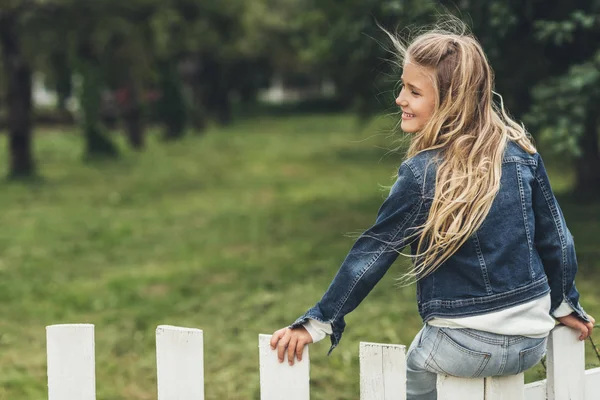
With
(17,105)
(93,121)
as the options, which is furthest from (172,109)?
(17,105)

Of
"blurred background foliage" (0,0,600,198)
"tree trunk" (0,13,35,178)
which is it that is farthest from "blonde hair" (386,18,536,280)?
"tree trunk" (0,13,35,178)

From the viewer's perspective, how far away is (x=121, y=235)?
9375 mm

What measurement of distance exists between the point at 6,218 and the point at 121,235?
1.98 metres

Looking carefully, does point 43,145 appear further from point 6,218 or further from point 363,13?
point 363,13

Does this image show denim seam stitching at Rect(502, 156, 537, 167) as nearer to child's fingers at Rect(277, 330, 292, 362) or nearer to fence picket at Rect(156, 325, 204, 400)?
child's fingers at Rect(277, 330, 292, 362)

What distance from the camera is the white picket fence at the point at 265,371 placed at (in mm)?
2291

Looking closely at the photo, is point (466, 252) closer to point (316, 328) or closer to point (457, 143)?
point (457, 143)

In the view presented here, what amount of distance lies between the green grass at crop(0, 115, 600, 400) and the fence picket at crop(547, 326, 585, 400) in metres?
0.91

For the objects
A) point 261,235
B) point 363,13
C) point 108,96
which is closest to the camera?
point 363,13

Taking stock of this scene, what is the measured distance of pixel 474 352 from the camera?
230cm

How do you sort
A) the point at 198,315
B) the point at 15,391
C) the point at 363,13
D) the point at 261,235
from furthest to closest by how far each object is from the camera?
1. the point at 261,235
2. the point at 363,13
3. the point at 198,315
4. the point at 15,391

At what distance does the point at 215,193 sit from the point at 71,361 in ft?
34.5

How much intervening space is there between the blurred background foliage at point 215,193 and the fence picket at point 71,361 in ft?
3.68

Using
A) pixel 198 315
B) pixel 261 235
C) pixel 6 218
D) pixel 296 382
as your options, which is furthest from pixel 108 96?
pixel 296 382
